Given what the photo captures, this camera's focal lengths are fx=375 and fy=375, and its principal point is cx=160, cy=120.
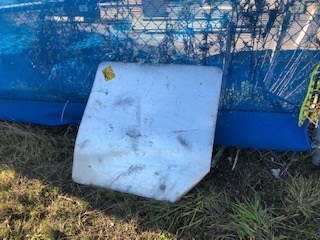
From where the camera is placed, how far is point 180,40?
2.17m

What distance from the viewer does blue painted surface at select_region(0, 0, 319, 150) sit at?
7.02 feet

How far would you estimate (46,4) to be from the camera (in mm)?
2238

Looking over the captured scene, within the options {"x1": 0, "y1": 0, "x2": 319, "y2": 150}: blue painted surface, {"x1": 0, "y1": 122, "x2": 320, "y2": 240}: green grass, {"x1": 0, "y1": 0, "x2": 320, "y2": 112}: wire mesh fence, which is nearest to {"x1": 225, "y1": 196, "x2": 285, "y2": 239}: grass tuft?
{"x1": 0, "y1": 122, "x2": 320, "y2": 240}: green grass

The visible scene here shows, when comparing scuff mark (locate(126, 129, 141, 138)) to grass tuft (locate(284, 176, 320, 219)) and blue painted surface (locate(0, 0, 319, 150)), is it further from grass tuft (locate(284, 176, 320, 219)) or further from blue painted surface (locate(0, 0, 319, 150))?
grass tuft (locate(284, 176, 320, 219))

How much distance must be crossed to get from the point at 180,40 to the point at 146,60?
11.0 inches

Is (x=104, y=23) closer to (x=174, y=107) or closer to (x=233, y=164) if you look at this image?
(x=174, y=107)

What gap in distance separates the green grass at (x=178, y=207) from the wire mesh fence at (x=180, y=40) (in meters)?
0.44

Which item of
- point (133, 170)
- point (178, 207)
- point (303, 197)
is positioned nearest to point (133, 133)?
point (133, 170)

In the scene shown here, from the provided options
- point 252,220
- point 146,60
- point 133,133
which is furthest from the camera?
point 146,60

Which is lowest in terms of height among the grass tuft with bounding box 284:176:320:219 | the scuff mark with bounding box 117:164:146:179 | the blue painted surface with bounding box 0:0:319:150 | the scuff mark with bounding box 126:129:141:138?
the grass tuft with bounding box 284:176:320:219

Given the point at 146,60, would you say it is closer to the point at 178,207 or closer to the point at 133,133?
the point at 133,133

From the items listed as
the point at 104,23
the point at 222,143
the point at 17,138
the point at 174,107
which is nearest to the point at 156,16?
the point at 104,23

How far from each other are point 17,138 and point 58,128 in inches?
11.2

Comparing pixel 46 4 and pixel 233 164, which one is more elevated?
pixel 46 4
